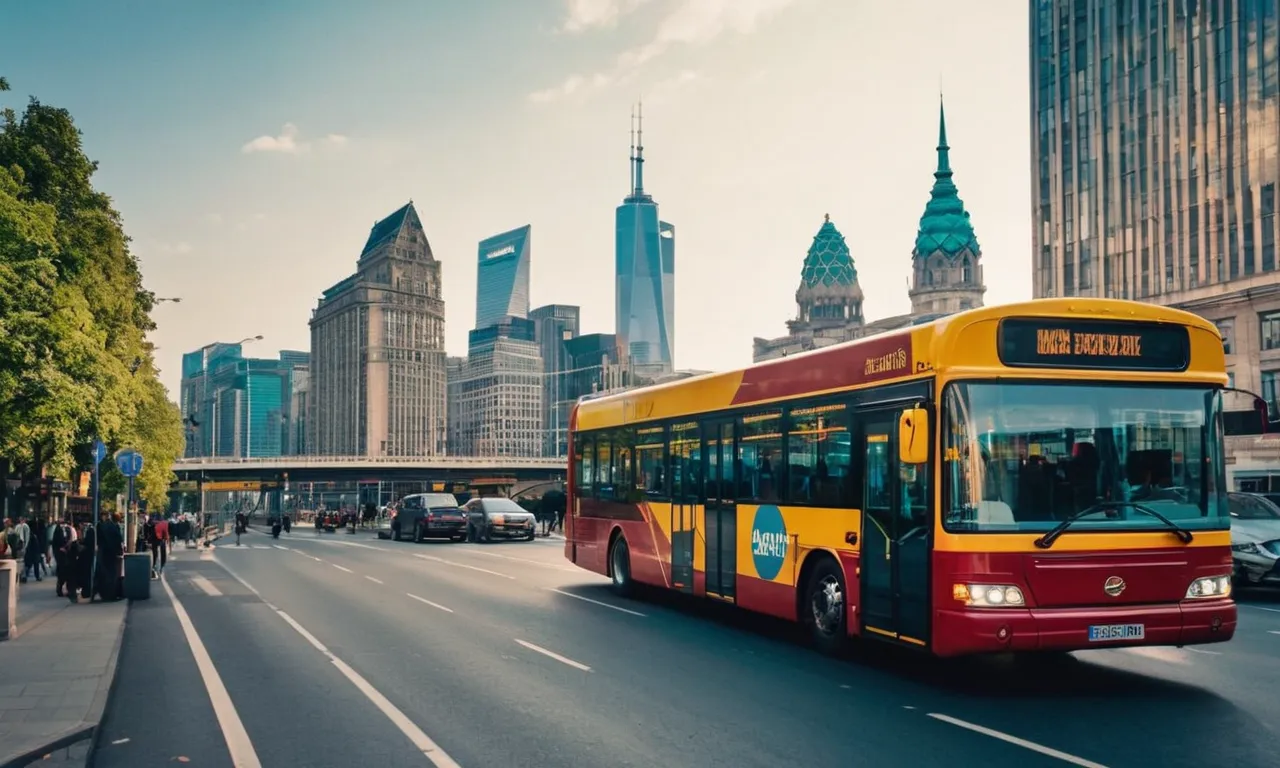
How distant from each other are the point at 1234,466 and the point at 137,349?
49.6m

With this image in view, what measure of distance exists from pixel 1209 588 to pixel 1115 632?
112cm

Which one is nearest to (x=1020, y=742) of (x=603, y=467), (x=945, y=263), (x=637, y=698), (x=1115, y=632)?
(x=1115, y=632)

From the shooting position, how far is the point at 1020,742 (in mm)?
8695

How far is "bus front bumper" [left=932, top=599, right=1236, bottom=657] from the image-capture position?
401 inches

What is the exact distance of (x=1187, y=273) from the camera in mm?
74750

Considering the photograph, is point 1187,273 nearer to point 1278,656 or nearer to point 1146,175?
point 1146,175

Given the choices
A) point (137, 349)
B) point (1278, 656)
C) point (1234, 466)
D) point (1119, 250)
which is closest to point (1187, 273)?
point (1119, 250)

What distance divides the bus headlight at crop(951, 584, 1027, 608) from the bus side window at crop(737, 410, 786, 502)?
404cm

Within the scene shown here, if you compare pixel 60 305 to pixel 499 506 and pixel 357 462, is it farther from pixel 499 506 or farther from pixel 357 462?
pixel 357 462

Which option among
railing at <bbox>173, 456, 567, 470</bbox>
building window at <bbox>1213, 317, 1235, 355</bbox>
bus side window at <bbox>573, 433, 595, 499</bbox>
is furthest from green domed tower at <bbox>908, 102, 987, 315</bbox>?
bus side window at <bbox>573, 433, 595, 499</bbox>

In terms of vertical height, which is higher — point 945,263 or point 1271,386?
point 945,263

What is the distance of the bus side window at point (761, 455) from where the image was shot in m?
14.3

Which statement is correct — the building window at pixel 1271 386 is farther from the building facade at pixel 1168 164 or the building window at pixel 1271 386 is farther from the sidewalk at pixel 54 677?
the sidewalk at pixel 54 677

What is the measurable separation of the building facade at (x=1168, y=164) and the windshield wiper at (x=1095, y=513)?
49489mm
